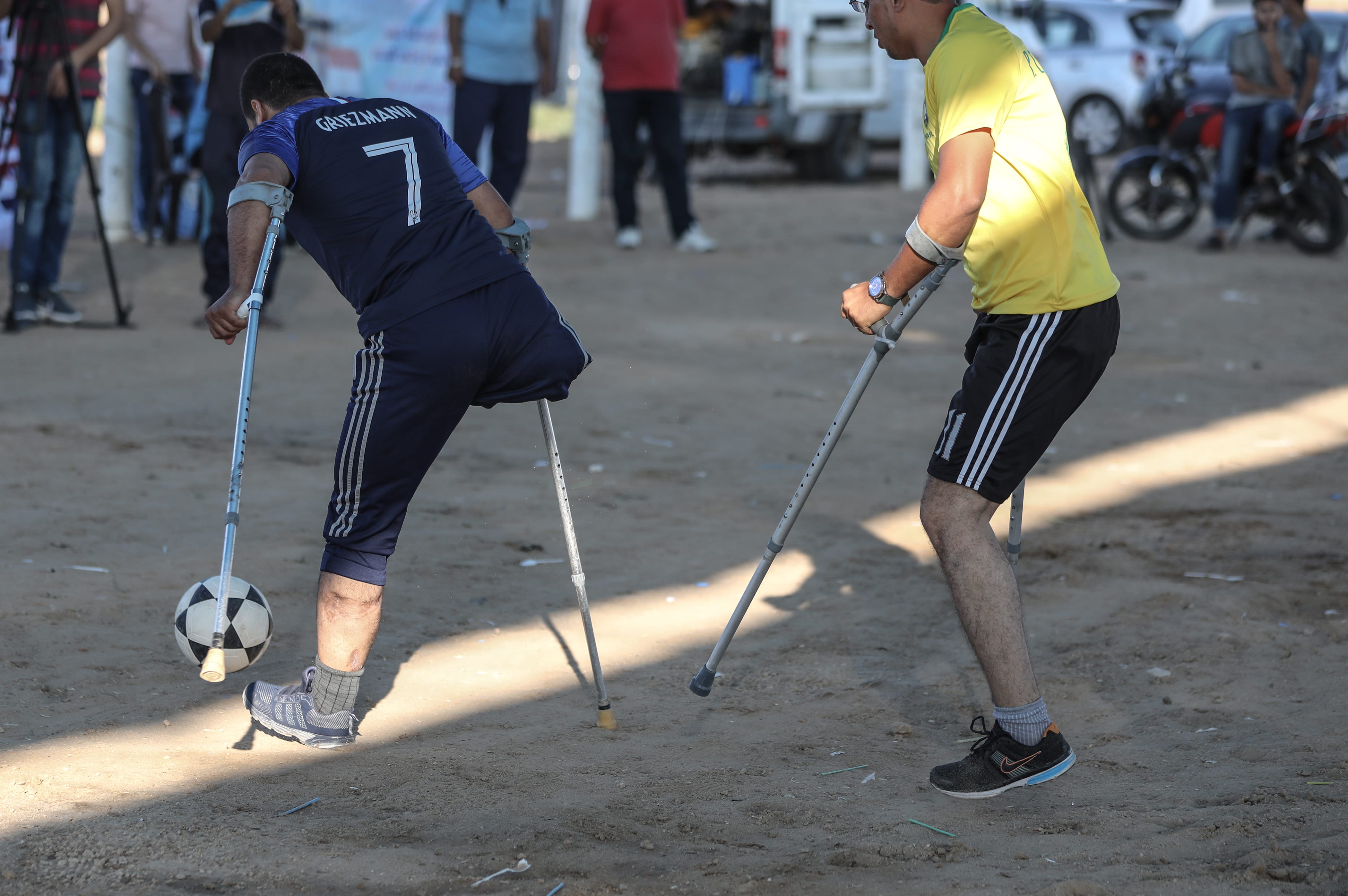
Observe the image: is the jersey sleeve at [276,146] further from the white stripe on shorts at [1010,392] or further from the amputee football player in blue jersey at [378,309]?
the white stripe on shorts at [1010,392]

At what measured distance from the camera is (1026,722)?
3.40 meters

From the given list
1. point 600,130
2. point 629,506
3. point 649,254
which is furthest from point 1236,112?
point 629,506

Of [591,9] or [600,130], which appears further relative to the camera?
[600,130]

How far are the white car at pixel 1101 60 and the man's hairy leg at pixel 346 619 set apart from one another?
59.3ft

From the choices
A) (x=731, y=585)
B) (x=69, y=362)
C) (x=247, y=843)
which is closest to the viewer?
(x=247, y=843)

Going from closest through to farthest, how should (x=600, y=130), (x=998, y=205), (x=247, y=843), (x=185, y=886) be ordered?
1. (x=185, y=886)
2. (x=247, y=843)
3. (x=998, y=205)
4. (x=600, y=130)

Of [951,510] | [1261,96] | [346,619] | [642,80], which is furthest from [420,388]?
[1261,96]

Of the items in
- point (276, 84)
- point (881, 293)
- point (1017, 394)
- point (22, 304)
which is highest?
point (276, 84)

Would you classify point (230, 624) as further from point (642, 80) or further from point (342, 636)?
point (642, 80)

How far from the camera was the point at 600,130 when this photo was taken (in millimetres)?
14477

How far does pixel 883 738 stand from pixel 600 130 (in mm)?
11489

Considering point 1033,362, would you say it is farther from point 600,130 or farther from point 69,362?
point 600,130

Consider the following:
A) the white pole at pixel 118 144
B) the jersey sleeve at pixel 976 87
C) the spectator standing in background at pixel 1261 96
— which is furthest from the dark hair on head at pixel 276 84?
the spectator standing in background at pixel 1261 96

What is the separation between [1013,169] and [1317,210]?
10.2 meters
